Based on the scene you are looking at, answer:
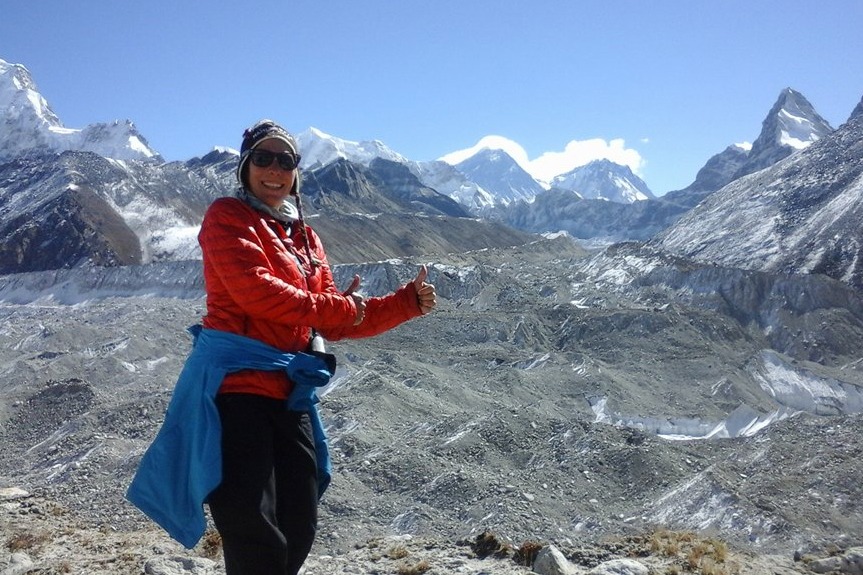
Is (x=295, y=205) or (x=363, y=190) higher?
(x=363, y=190)

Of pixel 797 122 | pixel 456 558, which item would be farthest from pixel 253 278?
pixel 797 122

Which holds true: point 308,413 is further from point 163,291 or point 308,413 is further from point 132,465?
point 163,291

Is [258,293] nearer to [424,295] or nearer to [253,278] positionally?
[253,278]

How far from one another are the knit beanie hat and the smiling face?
13mm

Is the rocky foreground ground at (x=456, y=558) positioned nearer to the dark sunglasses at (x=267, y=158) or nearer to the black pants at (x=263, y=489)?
the black pants at (x=263, y=489)

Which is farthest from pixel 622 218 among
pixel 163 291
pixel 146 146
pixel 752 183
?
pixel 163 291

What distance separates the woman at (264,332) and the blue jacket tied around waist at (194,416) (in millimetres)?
34

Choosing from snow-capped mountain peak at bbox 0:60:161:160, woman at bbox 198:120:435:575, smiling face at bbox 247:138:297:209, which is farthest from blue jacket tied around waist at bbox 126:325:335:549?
Result: snow-capped mountain peak at bbox 0:60:161:160

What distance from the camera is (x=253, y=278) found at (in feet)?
6.66

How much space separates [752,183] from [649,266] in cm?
Answer: 2212

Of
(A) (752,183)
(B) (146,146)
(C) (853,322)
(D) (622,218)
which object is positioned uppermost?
(B) (146,146)

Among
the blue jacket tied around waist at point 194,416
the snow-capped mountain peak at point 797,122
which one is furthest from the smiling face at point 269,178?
the snow-capped mountain peak at point 797,122

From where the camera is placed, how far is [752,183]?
49500 millimetres

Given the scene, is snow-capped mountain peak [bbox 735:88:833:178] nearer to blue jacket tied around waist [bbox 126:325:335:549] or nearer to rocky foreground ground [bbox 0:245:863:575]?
rocky foreground ground [bbox 0:245:863:575]
